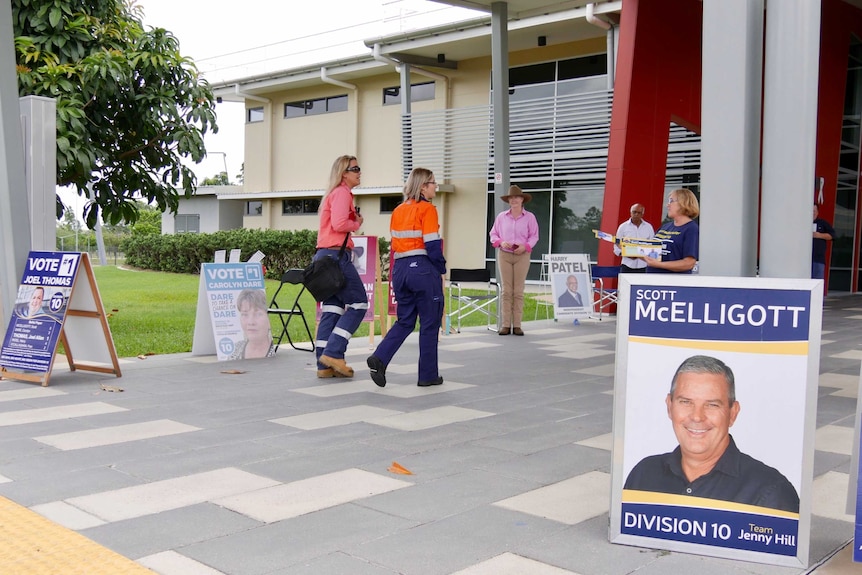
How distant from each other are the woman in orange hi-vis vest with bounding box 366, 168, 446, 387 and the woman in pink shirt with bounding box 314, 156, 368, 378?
58cm

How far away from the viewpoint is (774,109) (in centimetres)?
404

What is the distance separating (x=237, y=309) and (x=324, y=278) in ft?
5.94

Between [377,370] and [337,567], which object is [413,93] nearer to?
[377,370]

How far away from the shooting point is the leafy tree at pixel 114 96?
31.9 feet

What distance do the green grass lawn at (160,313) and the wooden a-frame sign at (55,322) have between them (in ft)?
5.04

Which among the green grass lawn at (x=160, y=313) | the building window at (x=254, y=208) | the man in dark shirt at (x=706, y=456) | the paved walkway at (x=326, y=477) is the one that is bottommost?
the green grass lawn at (x=160, y=313)

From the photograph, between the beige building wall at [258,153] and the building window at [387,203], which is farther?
the beige building wall at [258,153]

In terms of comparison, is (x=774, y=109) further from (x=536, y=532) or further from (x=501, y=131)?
(x=501, y=131)

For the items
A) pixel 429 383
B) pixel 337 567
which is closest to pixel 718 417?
pixel 337 567

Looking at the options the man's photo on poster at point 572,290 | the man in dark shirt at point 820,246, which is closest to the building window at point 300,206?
the man's photo on poster at point 572,290

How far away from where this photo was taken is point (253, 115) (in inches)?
1250

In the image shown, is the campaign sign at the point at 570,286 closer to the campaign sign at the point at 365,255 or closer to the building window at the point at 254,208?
the campaign sign at the point at 365,255

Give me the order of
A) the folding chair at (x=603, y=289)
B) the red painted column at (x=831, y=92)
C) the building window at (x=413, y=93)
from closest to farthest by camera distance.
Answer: the folding chair at (x=603, y=289) → the red painted column at (x=831, y=92) → the building window at (x=413, y=93)

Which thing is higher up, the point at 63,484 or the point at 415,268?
the point at 415,268
